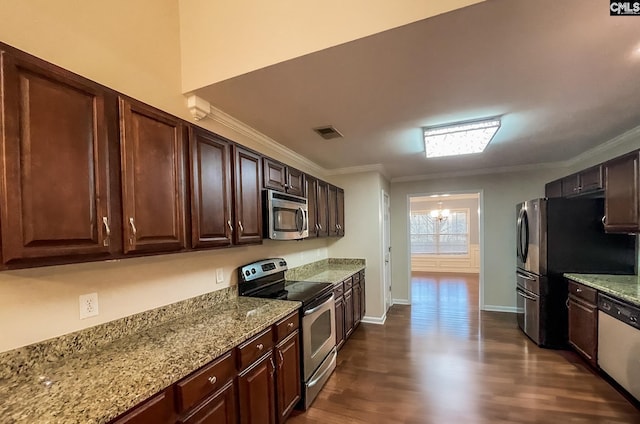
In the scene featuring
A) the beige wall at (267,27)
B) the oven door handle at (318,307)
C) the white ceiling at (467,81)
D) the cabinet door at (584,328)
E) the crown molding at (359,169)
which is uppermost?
the beige wall at (267,27)

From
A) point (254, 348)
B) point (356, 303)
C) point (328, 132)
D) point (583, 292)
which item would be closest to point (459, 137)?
point (328, 132)

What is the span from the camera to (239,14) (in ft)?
5.95

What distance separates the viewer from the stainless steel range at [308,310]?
8.05 feet

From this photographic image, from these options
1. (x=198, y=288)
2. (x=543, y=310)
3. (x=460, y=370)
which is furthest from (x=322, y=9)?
(x=543, y=310)

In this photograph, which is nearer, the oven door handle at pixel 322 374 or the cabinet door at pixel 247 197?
the cabinet door at pixel 247 197

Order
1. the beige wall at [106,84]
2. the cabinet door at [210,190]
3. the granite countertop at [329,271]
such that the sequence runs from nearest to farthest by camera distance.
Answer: the beige wall at [106,84] → the cabinet door at [210,190] → the granite countertop at [329,271]

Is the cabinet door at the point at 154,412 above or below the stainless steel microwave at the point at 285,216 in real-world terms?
below

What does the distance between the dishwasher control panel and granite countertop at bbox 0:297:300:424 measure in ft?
9.73

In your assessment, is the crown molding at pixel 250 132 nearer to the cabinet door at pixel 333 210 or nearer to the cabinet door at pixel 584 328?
the cabinet door at pixel 333 210

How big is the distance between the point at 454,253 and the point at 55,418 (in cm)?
958

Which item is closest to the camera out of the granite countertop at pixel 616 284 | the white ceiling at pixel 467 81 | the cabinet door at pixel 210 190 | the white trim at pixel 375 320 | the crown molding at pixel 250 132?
the white ceiling at pixel 467 81

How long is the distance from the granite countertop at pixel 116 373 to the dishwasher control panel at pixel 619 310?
2967mm

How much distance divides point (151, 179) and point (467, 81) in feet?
6.65

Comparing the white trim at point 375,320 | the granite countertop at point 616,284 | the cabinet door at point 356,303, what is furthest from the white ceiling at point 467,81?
the white trim at point 375,320
